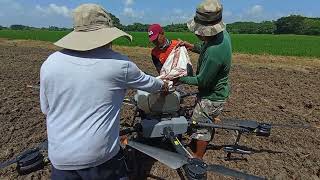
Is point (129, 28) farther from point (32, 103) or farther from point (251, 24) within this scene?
point (32, 103)

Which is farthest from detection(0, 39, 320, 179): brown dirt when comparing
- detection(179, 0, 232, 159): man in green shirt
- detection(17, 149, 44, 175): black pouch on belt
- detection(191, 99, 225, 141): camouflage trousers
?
detection(179, 0, 232, 159): man in green shirt

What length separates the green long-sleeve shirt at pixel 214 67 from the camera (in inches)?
169

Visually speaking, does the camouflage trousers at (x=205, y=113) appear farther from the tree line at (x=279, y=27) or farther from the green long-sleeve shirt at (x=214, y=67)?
the tree line at (x=279, y=27)

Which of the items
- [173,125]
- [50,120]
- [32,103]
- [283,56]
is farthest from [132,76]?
[283,56]

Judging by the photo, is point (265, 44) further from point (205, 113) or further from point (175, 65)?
point (175, 65)

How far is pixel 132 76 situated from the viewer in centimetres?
275

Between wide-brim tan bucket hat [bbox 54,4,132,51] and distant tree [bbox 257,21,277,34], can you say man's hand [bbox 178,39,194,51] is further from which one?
distant tree [bbox 257,21,277,34]

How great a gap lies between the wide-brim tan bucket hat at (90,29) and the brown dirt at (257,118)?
2.41 m

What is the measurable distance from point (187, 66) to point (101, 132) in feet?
7.18

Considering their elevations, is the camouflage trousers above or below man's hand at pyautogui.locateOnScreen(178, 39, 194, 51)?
below

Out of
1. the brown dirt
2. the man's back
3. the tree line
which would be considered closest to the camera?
the man's back

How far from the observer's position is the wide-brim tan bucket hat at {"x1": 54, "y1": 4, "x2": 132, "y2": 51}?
103 inches

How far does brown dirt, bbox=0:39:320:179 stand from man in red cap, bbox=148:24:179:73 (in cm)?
133

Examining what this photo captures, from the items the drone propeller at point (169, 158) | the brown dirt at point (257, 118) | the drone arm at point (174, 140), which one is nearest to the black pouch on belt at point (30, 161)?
the brown dirt at point (257, 118)
